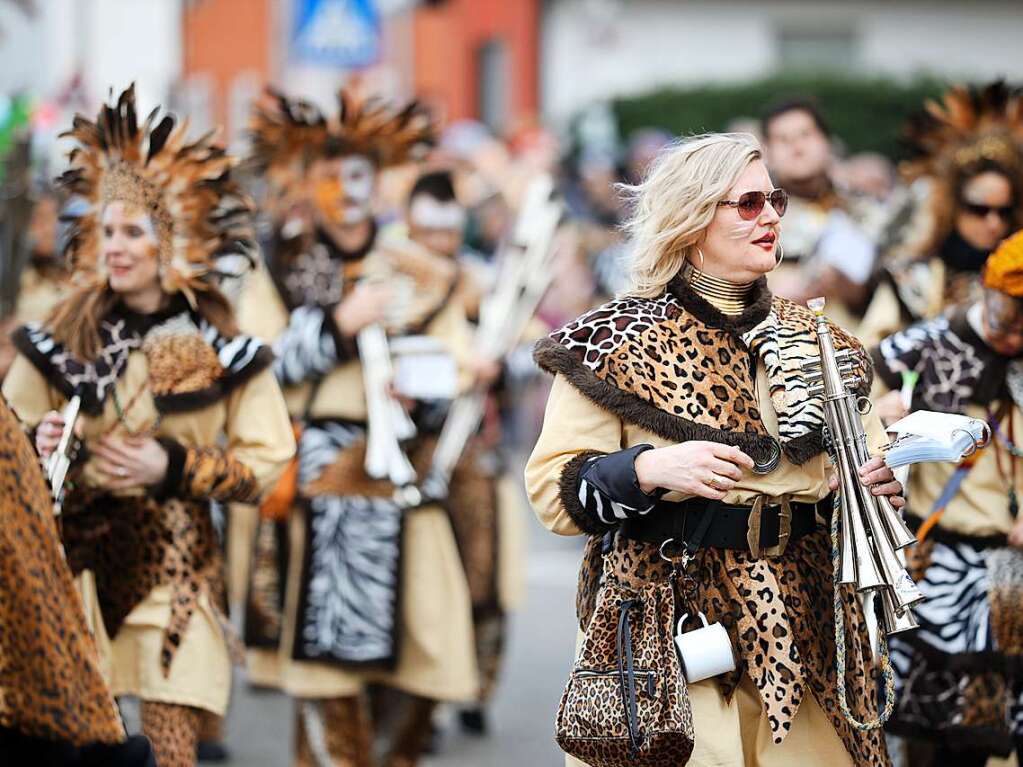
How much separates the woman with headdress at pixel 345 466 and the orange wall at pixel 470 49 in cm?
2203

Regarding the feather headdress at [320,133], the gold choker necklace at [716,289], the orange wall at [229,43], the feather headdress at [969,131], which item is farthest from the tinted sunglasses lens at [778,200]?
the orange wall at [229,43]

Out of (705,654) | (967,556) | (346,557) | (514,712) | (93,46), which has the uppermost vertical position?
(93,46)

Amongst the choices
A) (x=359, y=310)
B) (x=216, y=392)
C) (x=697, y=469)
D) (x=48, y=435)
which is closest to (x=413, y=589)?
(x=359, y=310)

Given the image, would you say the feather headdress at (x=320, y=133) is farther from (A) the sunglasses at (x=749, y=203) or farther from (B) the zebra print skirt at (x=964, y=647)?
(A) the sunglasses at (x=749, y=203)

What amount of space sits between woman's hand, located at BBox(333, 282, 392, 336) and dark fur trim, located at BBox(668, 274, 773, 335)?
2.56 meters

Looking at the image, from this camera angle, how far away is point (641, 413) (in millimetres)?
4082

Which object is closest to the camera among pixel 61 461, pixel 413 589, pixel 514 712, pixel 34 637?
pixel 34 637

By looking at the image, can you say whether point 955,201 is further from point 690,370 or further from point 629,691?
point 629,691

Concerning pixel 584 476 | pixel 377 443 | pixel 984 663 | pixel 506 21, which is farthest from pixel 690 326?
pixel 506 21

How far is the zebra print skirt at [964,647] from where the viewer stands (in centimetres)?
530

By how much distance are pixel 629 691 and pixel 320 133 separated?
366cm

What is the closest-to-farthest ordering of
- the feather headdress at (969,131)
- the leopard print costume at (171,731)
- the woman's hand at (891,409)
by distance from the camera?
the leopard print costume at (171,731), the woman's hand at (891,409), the feather headdress at (969,131)

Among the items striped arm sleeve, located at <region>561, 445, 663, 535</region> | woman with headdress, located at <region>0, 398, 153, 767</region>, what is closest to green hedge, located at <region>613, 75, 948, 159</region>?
striped arm sleeve, located at <region>561, 445, 663, 535</region>

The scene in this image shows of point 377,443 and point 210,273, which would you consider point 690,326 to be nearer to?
point 210,273
